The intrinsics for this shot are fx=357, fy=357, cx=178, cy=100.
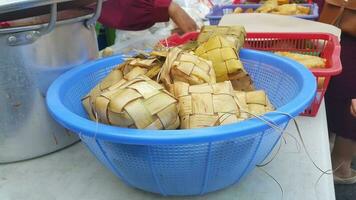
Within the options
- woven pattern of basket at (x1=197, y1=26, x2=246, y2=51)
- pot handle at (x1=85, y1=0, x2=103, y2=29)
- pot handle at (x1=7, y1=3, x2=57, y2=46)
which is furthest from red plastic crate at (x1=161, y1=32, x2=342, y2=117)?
pot handle at (x1=7, y1=3, x2=57, y2=46)

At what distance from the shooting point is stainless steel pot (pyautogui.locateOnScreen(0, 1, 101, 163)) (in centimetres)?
52

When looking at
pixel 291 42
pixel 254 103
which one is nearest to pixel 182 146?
pixel 254 103

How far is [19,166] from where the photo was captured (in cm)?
61

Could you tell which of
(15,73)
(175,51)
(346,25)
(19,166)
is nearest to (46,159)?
(19,166)

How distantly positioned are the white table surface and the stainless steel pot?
35 mm

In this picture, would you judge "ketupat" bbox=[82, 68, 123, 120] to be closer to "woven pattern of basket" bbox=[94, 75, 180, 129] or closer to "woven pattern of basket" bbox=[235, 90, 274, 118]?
"woven pattern of basket" bbox=[94, 75, 180, 129]

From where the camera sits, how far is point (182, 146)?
40 cm

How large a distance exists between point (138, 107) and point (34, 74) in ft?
0.74

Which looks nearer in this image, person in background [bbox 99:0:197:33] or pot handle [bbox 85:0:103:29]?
pot handle [bbox 85:0:103:29]

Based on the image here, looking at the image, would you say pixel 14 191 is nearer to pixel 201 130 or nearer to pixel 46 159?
A: pixel 46 159

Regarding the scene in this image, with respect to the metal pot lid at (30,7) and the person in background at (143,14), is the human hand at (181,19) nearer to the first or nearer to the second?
the person in background at (143,14)

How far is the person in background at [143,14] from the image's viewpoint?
3.60 ft

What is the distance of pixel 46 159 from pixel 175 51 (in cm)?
30

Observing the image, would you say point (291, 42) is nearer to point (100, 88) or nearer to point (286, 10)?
point (286, 10)
